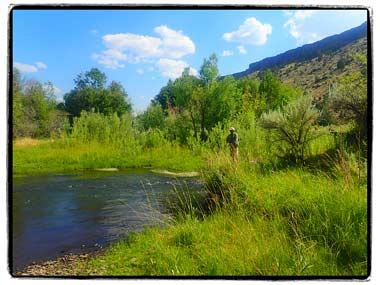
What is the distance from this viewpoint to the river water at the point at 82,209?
3100 millimetres

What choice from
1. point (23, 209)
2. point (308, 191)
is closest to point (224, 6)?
point (308, 191)

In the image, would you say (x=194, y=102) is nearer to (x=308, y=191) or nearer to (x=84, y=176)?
(x=308, y=191)

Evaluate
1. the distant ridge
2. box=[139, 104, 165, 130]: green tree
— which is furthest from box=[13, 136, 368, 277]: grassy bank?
the distant ridge

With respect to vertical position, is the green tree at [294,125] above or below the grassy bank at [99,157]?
above

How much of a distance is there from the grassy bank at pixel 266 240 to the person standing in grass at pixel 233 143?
2.48 feet

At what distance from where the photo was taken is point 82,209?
4.08 meters

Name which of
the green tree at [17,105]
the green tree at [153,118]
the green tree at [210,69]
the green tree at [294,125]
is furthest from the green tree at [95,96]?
the green tree at [294,125]

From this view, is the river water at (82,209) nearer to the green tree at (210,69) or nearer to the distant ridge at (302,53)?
the green tree at (210,69)

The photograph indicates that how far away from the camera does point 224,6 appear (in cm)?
280

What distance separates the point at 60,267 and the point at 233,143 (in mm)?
2371

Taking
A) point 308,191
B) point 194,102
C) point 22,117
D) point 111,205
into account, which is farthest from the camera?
point 111,205

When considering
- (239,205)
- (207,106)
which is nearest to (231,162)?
(207,106)

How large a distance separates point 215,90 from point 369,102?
1505mm

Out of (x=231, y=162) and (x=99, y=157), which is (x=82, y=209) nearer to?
(x=99, y=157)
